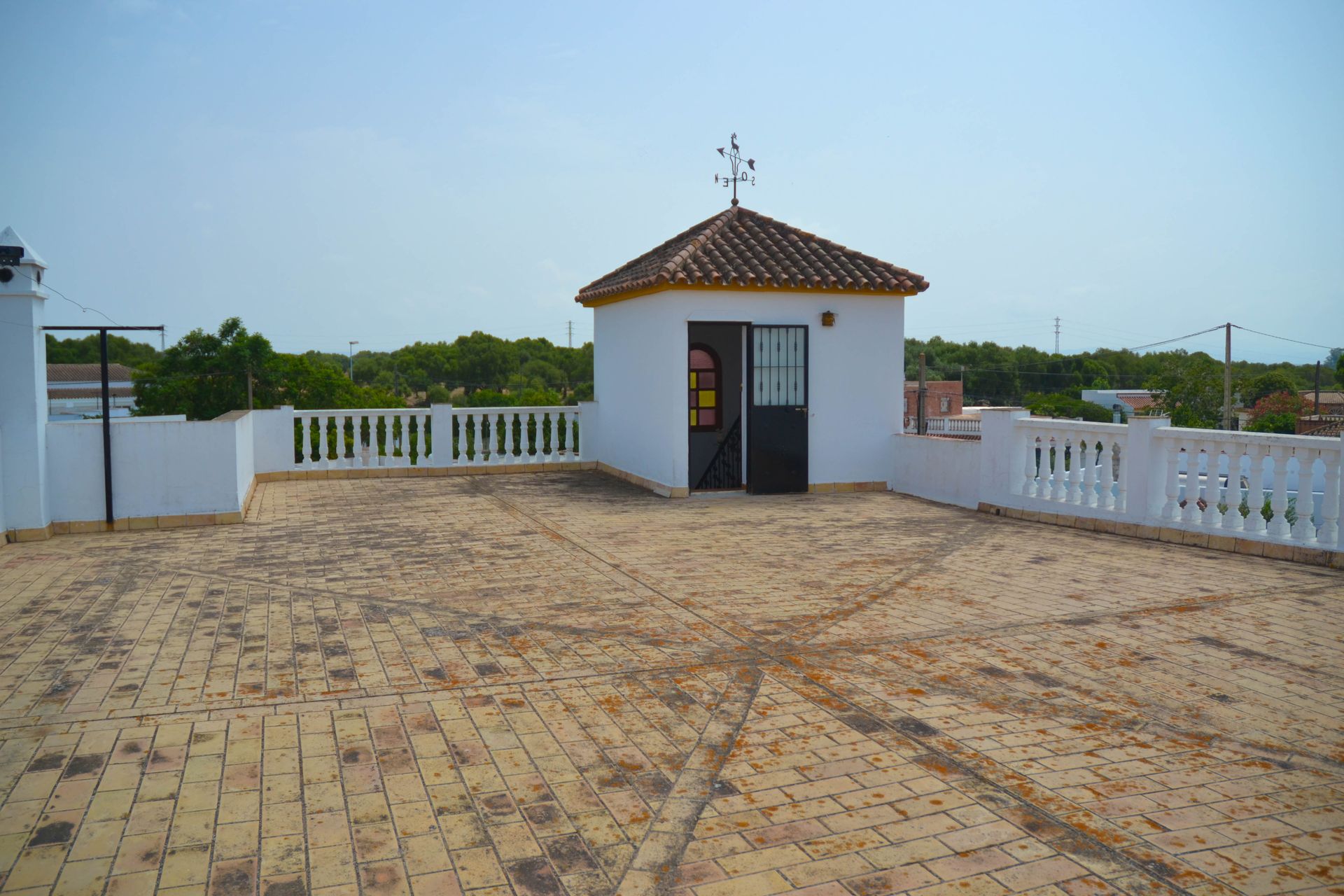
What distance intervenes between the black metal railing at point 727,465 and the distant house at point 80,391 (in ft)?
25.4

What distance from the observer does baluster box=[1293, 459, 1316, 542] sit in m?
7.63

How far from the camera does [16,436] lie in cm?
895

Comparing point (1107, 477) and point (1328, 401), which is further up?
point (1328, 401)

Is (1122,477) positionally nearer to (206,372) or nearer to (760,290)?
(760,290)

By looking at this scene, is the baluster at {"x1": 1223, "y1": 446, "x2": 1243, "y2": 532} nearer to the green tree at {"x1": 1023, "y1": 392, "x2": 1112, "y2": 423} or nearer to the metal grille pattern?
the metal grille pattern

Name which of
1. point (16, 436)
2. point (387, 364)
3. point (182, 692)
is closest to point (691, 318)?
point (16, 436)

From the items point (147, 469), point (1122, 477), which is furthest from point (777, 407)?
point (147, 469)

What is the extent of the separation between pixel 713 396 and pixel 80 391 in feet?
84.6

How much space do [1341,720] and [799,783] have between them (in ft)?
8.42

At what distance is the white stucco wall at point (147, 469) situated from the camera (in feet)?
31.0

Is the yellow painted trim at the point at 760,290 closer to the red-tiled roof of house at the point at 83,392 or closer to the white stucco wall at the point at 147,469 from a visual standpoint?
the white stucco wall at the point at 147,469

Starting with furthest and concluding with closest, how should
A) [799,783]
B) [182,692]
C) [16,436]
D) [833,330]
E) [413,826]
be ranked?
[833,330]
[16,436]
[182,692]
[799,783]
[413,826]

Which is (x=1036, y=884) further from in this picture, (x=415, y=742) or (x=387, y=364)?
(x=387, y=364)

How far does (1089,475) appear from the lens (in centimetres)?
956
